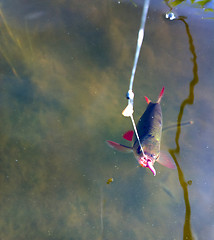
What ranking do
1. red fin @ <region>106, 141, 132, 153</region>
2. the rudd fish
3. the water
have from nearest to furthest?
1. the rudd fish
2. red fin @ <region>106, 141, 132, 153</region>
3. the water

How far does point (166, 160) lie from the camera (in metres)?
3.00

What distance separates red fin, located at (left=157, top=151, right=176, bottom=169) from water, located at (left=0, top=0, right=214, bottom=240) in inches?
4.9

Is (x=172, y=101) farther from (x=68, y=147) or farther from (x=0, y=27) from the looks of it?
(x=0, y=27)

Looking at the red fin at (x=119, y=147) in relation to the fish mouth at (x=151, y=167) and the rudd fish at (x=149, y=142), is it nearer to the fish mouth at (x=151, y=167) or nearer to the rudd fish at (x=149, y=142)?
the rudd fish at (x=149, y=142)

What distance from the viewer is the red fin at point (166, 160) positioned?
115 inches

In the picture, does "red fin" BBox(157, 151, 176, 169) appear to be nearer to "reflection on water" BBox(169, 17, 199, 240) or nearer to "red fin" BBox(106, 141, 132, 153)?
"reflection on water" BBox(169, 17, 199, 240)

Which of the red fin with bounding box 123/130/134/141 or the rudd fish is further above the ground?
the rudd fish

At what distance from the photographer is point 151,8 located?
3.53 metres

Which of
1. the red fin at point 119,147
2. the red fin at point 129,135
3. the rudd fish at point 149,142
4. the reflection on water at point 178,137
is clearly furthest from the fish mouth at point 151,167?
the reflection on water at point 178,137

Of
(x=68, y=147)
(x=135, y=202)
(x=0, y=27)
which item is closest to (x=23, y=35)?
(x=0, y=27)

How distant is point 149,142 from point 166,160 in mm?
501

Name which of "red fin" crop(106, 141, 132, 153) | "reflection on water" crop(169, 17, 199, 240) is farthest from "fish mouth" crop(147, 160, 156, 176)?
"reflection on water" crop(169, 17, 199, 240)

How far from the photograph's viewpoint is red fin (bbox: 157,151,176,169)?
293 centimetres

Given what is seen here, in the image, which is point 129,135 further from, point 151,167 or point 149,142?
point 151,167
